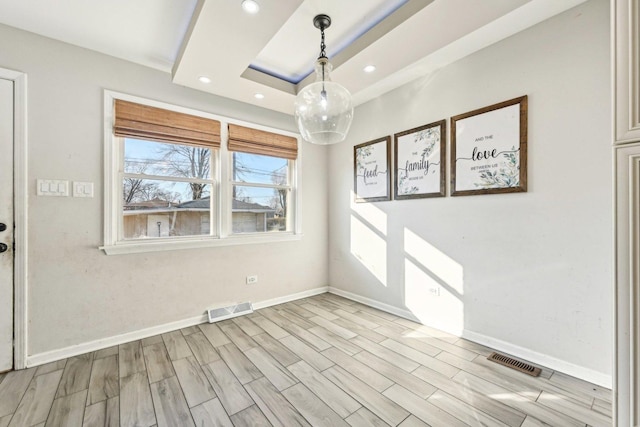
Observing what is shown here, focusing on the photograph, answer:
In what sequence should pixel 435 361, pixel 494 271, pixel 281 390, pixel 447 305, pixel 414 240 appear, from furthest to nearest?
1. pixel 414 240
2. pixel 447 305
3. pixel 494 271
4. pixel 435 361
5. pixel 281 390

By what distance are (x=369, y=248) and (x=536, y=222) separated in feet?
5.69

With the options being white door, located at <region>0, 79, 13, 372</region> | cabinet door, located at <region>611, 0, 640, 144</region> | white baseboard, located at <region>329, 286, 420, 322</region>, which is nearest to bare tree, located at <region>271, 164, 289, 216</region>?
white baseboard, located at <region>329, 286, 420, 322</region>

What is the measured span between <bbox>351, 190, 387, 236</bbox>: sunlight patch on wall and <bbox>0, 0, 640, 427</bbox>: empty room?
10 cm

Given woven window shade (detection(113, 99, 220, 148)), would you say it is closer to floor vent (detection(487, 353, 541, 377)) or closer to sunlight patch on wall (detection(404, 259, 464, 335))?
sunlight patch on wall (detection(404, 259, 464, 335))

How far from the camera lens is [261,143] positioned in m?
3.28

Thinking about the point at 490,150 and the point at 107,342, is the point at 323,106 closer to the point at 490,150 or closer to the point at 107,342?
the point at 490,150

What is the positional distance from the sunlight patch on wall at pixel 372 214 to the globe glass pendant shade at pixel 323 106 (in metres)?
1.70

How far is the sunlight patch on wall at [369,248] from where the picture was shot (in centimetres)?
321

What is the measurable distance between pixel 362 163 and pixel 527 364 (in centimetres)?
254

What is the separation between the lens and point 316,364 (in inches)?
81.6

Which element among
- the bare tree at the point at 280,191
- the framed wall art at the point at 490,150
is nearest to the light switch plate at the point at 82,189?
the bare tree at the point at 280,191

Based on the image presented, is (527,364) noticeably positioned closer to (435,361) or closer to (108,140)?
(435,361)

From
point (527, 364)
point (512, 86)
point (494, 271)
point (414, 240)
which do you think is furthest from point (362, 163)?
point (527, 364)

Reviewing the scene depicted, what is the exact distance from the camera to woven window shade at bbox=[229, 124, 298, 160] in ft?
10.1
